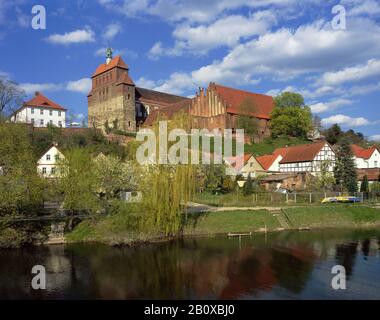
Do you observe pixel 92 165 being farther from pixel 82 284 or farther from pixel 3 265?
pixel 82 284

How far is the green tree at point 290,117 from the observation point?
8262 cm

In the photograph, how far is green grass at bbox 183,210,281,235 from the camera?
3344 cm

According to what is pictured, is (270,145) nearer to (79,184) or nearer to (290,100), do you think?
(290,100)

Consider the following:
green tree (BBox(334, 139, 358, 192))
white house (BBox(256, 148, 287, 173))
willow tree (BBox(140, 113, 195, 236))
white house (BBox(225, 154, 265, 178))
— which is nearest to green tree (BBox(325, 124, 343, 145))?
white house (BBox(256, 148, 287, 173))

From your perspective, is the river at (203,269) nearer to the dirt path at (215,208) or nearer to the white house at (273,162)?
the dirt path at (215,208)

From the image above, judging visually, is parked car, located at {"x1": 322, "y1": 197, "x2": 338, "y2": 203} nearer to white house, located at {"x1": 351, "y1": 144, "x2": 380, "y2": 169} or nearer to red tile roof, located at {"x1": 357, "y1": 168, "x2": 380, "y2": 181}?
red tile roof, located at {"x1": 357, "y1": 168, "x2": 380, "y2": 181}

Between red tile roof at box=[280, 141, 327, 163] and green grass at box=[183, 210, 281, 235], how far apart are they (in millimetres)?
26120

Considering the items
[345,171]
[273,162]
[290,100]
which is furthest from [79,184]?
[290,100]

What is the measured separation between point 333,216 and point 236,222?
9698 mm

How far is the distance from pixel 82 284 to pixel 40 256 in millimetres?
7369

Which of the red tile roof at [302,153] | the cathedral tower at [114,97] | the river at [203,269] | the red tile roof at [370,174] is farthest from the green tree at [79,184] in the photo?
the cathedral tower at [114,97]

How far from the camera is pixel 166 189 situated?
29453 millimetres

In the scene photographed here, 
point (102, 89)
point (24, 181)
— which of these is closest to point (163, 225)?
point (24, 181)

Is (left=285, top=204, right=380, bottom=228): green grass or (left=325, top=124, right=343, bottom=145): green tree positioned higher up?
(left=325, top=124, right=343, bottom=145): green tree
